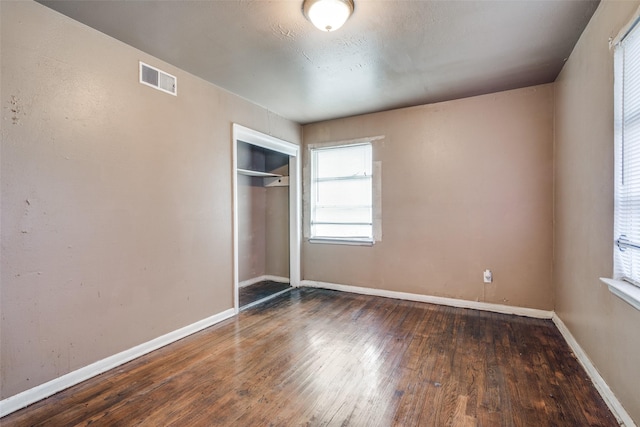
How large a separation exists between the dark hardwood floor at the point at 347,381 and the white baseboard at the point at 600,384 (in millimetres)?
47

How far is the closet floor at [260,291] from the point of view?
4.06 metres

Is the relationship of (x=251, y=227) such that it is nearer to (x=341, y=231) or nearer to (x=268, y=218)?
(x=268, y=218)

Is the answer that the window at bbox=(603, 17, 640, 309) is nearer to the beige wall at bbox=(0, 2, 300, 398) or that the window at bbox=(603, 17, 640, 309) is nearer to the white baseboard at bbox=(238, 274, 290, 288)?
the beige wall at bbox=(0, 2, 300, 398)

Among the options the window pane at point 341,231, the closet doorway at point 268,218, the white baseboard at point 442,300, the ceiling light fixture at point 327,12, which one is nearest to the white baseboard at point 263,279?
the closet doorway at point 268,218

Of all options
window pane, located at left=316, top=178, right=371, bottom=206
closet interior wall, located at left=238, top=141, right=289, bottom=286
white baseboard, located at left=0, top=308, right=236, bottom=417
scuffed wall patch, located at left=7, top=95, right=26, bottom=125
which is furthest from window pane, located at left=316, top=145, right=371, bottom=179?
scuffed wall patch, located at left=7, top=95, right=26, bottom=125

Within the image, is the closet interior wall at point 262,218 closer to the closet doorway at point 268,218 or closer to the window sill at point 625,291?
the closet doorway at point 268,218

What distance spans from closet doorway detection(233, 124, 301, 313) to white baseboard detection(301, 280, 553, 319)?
24.0 inches

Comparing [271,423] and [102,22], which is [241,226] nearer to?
[102,22]

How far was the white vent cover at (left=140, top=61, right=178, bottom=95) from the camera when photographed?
8.56ft

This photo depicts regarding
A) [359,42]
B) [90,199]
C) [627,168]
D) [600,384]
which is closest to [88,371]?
[90,199]

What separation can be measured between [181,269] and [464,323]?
3.03 m

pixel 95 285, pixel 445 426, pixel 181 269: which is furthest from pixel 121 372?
pixel 445 426

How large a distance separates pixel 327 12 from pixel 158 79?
5.62ft

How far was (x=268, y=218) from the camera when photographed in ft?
17.3
